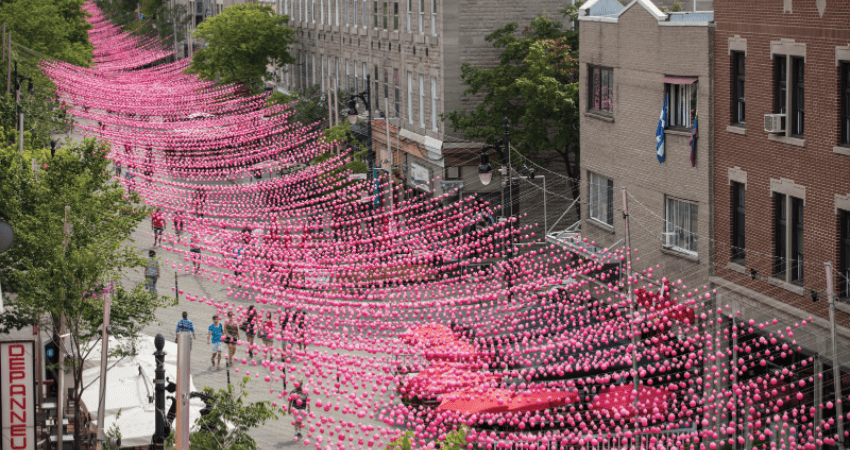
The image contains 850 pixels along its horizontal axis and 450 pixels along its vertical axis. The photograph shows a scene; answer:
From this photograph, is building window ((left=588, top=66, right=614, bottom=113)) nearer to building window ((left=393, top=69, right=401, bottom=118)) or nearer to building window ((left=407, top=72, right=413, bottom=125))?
building window ((left=407, top=72, right=413, bottom=125))

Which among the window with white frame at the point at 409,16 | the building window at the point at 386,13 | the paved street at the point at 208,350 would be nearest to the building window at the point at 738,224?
the paved street at the point at 208,350

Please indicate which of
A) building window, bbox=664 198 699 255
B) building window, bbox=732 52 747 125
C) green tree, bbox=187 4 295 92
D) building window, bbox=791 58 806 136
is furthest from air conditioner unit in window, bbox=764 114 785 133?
green tree, bbox=187 4 295 92

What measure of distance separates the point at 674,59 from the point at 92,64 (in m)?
63.3

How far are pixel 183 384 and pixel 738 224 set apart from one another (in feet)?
54.4

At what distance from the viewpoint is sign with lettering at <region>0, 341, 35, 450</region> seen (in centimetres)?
2164

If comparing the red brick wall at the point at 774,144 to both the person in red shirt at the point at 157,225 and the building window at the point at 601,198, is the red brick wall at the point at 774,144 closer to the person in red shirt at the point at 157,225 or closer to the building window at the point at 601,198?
the building window at the point at 601,198

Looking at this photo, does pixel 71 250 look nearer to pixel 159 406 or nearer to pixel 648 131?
pixel 159 406

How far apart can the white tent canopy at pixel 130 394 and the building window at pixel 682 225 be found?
12341 millimetres

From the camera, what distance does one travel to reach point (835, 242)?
2412 centimetres

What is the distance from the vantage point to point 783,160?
1020 inches

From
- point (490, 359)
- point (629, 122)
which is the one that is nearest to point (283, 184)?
point (629, 122)

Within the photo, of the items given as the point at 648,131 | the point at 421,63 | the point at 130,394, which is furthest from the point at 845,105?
the point at 421,63

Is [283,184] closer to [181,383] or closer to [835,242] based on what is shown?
[835,242]

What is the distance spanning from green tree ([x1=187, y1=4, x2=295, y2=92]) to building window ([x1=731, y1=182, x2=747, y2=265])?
47916 mm
